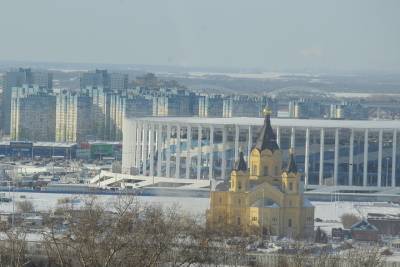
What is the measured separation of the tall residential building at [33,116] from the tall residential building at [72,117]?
9.3 inches

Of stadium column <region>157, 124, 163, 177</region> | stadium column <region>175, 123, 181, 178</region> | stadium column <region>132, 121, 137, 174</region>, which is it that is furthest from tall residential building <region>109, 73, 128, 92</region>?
stadium column <region>175, 123, 181, 178</region>

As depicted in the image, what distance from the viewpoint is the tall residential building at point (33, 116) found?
62909 millimetres

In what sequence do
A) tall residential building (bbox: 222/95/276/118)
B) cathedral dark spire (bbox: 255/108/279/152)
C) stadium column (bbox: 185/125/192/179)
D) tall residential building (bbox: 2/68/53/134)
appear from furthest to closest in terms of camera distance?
tall residential building (bbox: 2/68/53/134) → tall residential building (bbox: 222/95/276/118) → stadium column (bbox: 185/125/192/179) → cathedral dark spire (bbox: 255/108/279/152)

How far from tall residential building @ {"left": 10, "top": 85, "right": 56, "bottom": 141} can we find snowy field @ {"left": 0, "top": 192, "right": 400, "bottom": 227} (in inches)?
1023

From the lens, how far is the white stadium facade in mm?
40438

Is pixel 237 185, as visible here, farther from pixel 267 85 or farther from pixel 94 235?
pixel 267 85

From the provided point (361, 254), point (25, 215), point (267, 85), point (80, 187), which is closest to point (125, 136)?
point (80, 187)

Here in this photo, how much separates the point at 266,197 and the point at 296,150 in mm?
12437

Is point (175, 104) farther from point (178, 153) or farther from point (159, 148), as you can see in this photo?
point (178, 153)

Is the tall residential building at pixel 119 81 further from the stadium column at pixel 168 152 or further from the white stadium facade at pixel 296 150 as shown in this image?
the white stadium facade at pixel 296 150

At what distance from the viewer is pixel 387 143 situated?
4175 cm

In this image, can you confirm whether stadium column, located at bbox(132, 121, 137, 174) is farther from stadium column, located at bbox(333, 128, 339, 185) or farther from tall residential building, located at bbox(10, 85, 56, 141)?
tall residential building, located at bbox(10, 85, 56, 141)

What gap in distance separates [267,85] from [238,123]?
1296 inches

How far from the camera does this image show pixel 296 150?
1625 inches
